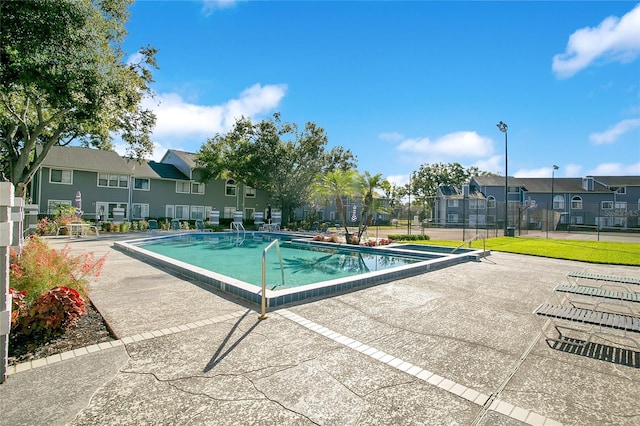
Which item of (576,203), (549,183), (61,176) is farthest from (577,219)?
(61,176)

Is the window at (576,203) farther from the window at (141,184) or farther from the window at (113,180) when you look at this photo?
the window at (113,180)


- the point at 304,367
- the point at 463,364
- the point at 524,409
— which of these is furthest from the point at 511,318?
the point at 304,367

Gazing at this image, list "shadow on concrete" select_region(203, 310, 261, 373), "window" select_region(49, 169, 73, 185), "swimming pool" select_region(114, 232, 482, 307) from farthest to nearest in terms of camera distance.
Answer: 1. "window" select_region(49, 169, 73, 185)
2. "swimming pool" select_region(114, 232, 482, 307)
3. "shadow on concrete" select_region(203, 310, 261, 373)

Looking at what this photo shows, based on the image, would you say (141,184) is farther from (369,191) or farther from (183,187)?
(369,191)

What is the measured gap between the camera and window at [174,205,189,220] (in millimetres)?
32781

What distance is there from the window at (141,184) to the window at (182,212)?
3353 mm

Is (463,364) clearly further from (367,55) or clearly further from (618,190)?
(618,190)

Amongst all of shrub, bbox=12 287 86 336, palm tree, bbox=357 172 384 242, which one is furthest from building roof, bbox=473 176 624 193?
shrub, bbox=12 287 86 336

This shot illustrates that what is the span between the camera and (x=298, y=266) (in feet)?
Result: 35.4

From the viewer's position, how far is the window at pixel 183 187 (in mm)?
33062

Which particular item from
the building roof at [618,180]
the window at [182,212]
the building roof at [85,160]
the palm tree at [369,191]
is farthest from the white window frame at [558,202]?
the building roof at [85,160]

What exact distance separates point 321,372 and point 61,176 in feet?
104

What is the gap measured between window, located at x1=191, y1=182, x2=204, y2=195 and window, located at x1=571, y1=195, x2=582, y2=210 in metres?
49.2

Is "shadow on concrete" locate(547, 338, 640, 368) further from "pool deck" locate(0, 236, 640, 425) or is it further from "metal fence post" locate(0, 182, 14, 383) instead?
"metal fence post" locate(0, 182, 14, 383)
